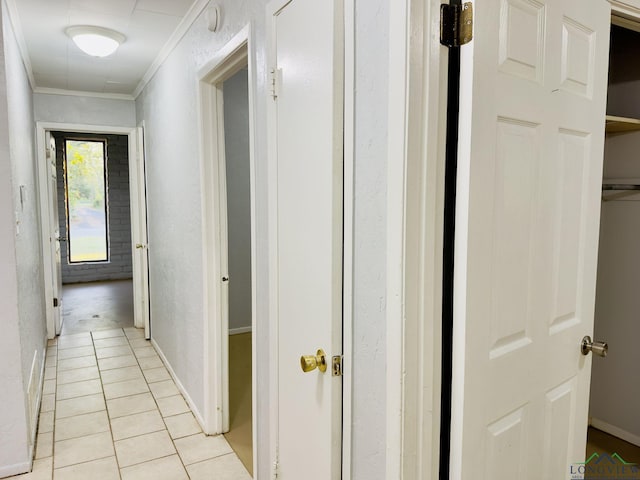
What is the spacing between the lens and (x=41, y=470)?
7.80 feet

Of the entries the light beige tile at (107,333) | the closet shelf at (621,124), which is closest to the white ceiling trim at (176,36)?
the closet shelf at (621,124)

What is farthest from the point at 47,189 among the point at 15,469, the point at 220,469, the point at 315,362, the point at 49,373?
the point at 315,362

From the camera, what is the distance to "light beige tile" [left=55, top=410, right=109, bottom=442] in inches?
108

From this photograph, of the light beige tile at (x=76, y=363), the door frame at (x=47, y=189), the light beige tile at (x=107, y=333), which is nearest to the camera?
the light beige tile at (x=76, y=363)

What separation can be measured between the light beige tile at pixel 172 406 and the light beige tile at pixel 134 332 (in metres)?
1.65

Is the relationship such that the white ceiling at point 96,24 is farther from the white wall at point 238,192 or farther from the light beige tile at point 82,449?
the light beige tile at point 82,449

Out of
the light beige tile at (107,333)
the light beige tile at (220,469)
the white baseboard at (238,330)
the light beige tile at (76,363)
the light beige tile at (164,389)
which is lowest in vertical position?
the light beige tile at (220,469)

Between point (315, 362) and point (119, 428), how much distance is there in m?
2.04

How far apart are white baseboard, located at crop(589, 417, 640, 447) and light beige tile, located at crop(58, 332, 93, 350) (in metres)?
4.17

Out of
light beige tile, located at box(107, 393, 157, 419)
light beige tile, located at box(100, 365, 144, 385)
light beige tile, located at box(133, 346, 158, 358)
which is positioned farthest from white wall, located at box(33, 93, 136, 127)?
light beige tile, located at box(107, 393, 157, 419)

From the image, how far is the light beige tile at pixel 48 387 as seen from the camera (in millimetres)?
3318

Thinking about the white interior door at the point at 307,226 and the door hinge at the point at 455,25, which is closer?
the door hinge at the point at 455,25

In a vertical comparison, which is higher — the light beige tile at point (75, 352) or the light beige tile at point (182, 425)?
the light beige tile at point (75, 352)

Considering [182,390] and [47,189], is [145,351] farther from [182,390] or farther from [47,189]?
[47,189]
